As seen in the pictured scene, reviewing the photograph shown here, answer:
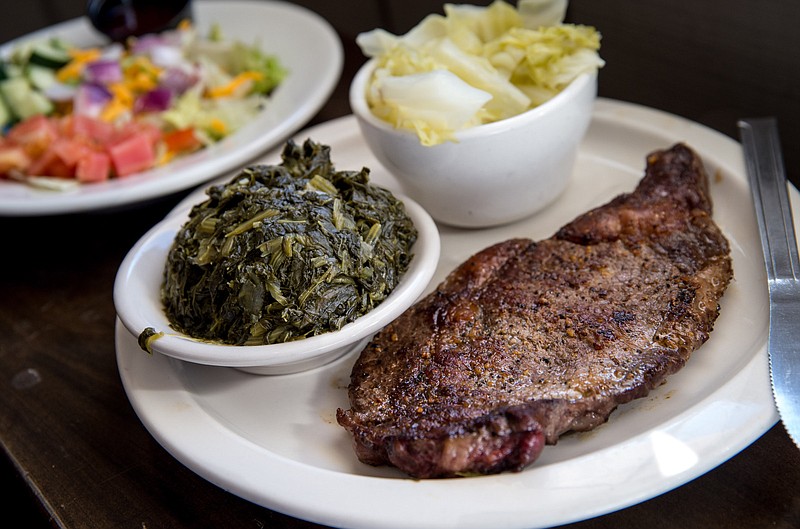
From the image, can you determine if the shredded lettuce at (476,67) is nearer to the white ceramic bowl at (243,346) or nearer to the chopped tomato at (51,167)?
the white ceramic bowl at (243,346)

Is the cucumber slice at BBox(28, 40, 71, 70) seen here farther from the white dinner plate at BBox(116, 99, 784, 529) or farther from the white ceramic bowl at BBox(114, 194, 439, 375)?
the white dinner plate at BBox(116, 99, 784, 529)

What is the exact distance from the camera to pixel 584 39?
10.4ft

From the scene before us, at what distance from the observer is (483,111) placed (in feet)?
9.95

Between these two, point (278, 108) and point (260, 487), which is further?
point (278, 108)

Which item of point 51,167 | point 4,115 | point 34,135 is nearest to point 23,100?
point 4,115

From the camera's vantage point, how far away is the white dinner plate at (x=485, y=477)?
194 cm

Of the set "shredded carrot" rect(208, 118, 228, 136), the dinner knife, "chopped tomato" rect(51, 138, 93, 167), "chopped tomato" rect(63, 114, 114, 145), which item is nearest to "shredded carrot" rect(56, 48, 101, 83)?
"chopped tomato" rect(63, 114, 114, 145)

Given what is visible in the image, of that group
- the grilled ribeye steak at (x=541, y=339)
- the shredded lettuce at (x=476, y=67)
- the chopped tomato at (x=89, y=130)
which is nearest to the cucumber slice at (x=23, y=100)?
the chopped tomato at (x=89, y=130)

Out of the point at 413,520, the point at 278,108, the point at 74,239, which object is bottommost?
the point at 74,239

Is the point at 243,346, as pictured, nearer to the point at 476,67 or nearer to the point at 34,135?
the point at 476,67

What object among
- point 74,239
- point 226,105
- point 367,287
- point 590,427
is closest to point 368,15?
point 226,105

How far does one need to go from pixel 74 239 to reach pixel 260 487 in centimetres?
250

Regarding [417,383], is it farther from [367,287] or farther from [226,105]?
[226,105]

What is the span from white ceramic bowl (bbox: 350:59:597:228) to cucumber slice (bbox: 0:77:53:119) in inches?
113
